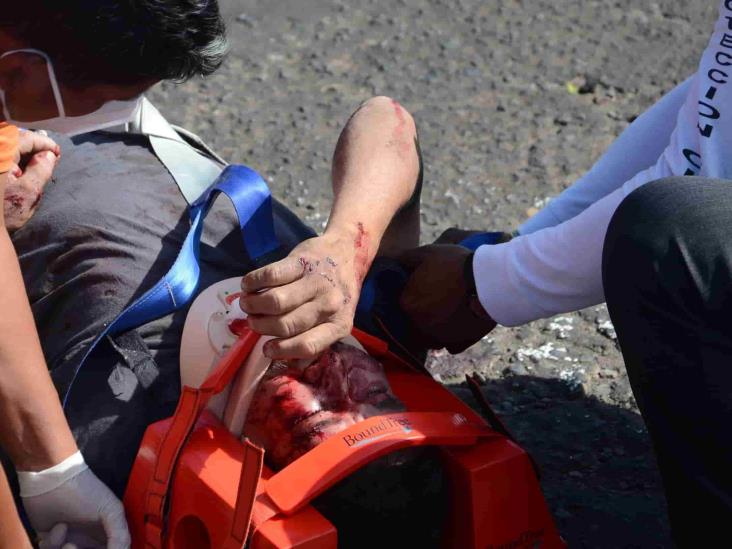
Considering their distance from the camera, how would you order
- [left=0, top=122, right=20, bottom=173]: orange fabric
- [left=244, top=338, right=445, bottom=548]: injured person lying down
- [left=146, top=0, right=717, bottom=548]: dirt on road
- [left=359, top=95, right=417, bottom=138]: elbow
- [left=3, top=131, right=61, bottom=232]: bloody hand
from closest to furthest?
[left=244, top=338, right=445, bottom=548]: injured person lying down → [left=0, top=122, right=20, bottom=173]: orange fabric → [left=3, top=131, right=61, bottom=232]: bloody hand → [left=359, top=95, right=417, bottom=138]: elbow → [left=146, top=0, right=717, bottom=548]: dirt on road

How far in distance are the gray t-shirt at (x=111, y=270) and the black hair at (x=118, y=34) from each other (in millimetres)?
374

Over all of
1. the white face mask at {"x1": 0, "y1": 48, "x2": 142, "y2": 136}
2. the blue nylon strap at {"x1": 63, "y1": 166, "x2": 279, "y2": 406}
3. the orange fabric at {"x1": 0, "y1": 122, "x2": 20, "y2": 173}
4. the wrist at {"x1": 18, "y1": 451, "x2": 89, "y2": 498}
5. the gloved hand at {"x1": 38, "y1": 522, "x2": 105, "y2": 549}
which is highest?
the white face mask at {"x1": 0, "y1": 48, "x2": 142, "y2": 136}

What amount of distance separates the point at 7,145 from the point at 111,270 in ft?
0.95

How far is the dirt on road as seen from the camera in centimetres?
249

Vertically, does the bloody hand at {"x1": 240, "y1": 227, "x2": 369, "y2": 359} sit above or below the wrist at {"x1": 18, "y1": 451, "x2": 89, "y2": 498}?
above

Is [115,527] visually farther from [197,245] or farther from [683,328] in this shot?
[683,328]

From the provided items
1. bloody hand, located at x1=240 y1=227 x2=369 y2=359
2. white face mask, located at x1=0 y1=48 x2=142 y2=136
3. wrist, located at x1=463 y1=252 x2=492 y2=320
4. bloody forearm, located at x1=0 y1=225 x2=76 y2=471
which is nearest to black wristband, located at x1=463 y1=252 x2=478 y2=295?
wrist, located at x1=463 y1=252 x2=492 y2=320

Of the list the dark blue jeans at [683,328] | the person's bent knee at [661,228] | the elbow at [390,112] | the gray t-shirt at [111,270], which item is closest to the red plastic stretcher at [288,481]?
the gray t-shirt at [111,270]

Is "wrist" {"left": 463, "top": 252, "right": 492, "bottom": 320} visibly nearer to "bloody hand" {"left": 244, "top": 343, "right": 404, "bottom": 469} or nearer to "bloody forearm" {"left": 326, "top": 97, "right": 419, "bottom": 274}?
"bloody forearm" {"left": 326, "top": 97, "right": 419, "bottom": 274}

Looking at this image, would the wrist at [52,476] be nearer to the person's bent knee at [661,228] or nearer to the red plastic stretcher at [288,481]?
the red plastic stretcher at [288,481]

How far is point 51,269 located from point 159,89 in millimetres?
1931

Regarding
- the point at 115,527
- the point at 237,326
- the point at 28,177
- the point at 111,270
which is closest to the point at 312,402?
the point at 237,326

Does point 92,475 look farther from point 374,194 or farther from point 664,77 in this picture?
point 664,77

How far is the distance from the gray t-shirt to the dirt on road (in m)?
0.79
